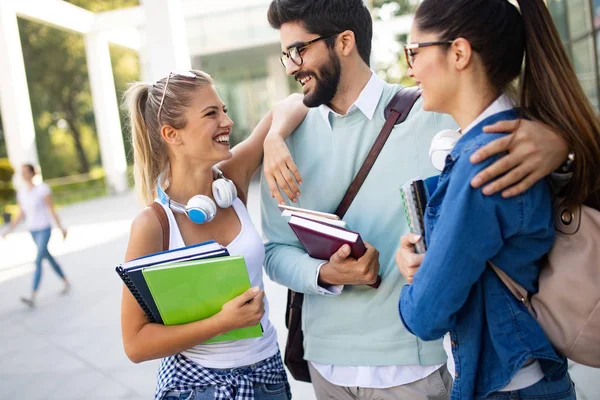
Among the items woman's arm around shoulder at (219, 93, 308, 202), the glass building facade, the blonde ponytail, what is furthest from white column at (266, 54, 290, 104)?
the blonde ponytail

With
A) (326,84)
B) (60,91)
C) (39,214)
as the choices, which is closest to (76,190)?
(60,91)

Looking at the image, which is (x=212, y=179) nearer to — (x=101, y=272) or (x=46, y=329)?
(x=46, y=329)

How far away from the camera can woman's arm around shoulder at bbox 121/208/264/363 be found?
1825 mm

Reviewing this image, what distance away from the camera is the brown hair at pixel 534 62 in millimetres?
1360

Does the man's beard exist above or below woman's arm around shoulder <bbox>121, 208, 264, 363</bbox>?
above

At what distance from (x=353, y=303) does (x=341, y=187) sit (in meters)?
0.42

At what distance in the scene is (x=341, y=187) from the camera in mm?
2111

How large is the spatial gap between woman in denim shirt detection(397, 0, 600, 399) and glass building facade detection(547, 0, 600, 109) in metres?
4.98

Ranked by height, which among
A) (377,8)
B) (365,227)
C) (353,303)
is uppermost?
(377,8)

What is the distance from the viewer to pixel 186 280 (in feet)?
5.61

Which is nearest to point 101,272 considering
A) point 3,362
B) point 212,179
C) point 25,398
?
point 3,362

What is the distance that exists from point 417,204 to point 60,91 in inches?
1433

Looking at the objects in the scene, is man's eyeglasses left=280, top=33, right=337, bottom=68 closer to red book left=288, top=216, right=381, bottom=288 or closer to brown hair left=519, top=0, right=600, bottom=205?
red book left=288, top=216, right=381, bottom=288

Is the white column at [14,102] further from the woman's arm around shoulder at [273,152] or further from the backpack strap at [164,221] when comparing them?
the backpack strap at [164,221]
